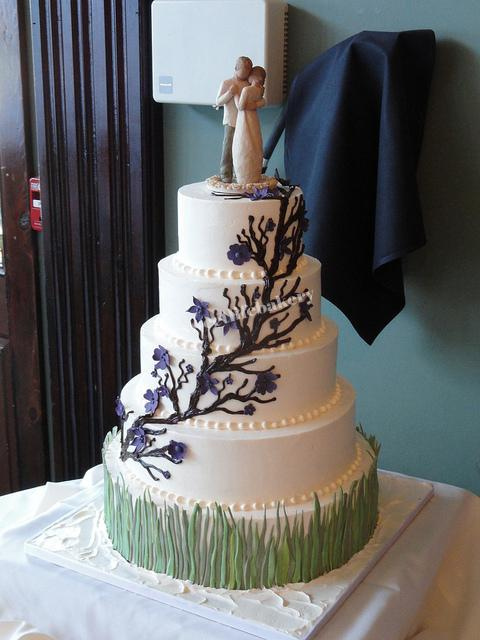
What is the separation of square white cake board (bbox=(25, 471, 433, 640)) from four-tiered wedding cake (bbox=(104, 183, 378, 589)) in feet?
0.07

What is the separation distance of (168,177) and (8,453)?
3.29 feet

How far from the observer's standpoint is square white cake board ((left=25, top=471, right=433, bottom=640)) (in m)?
1.07

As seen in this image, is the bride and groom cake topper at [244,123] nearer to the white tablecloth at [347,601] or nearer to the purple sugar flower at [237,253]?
the purple sugar flower at [237,253]

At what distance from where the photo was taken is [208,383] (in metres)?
1.14

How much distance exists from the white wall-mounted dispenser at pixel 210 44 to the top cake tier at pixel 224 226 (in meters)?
0.57

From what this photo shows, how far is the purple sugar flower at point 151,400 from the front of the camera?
1.18 m

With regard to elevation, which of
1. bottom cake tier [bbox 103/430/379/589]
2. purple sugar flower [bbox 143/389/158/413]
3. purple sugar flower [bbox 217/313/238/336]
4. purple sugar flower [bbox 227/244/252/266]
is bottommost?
bottom cake tier [bbox 103/430/379/589]

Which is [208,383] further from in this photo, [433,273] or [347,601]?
[433,273]

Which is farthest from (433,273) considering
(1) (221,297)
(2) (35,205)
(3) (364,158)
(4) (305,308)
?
(2) (35,205)

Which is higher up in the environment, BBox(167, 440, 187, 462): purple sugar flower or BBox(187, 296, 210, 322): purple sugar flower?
BBox(187, 296, 210, 322): purple sugar flower

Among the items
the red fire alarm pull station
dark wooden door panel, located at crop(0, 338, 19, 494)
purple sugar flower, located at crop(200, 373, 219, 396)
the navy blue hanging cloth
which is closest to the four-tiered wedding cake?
purple sugar flower, located at crop(200, 373, 219, 396)

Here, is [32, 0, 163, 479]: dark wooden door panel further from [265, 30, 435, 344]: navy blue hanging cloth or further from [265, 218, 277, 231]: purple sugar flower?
[265, 218, 277, 231]: purple sugar flower

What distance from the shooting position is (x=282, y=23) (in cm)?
165

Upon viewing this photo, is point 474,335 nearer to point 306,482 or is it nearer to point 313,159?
point 313,159
